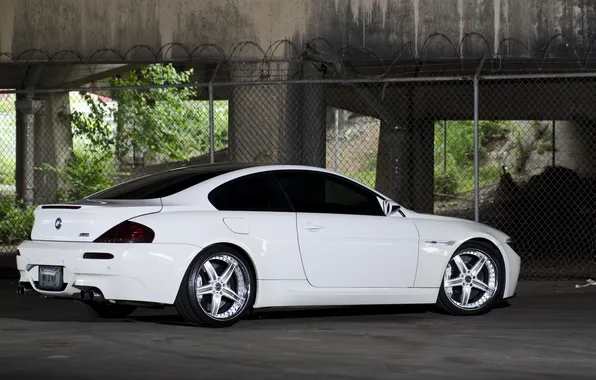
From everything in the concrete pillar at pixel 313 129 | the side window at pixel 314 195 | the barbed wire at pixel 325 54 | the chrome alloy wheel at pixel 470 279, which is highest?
the barbed wire at pixel 325 54

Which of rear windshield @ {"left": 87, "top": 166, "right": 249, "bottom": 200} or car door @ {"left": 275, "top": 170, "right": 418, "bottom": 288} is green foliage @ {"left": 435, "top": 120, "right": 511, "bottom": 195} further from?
rear windshield @ {"left": 87, "top": 166, "right": 249, "bottom": 200}

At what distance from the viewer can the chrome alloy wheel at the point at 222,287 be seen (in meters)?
9.07

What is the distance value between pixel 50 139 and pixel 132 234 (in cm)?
2289

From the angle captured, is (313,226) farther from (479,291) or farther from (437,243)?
(479,291)

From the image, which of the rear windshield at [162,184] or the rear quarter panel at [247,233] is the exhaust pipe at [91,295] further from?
the rear windshield at [162,184]

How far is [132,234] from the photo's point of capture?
29.0 feet

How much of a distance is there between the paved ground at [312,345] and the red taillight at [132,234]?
70cm

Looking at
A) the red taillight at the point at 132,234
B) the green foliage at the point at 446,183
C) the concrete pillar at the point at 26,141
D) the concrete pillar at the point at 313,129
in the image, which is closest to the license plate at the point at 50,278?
the red taillight at the point at 132,234

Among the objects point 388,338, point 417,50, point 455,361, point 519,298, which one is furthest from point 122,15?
point 455,361

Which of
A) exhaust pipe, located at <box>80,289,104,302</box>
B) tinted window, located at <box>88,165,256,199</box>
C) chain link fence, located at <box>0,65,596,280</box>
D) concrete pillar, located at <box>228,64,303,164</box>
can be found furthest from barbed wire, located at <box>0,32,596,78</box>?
exhaust pipe, located at <box>80,289,104,302</box>

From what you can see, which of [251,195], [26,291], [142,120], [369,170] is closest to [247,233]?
[251,195]

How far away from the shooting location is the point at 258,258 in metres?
9.27

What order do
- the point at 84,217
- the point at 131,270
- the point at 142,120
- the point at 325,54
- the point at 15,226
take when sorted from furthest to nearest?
the point at 142,120
the point at 15,226
the point at 325,54
the point at 84,217
the point at 131,270

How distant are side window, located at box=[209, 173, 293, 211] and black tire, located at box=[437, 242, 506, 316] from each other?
5.44 feet
